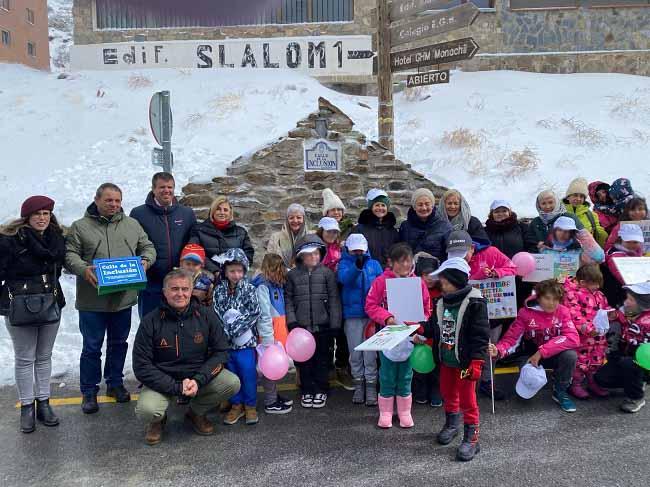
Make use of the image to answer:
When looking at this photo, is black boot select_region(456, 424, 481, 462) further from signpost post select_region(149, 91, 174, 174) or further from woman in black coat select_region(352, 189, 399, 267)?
signpost post select_region(149, 91, 174, 174)

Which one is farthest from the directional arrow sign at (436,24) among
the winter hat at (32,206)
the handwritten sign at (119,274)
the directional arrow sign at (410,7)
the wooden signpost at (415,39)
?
the winter hat at (32,206)

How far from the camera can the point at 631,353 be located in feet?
15.3

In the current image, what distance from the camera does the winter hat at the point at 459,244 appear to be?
15.4ft

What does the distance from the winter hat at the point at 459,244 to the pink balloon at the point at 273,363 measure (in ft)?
5.53

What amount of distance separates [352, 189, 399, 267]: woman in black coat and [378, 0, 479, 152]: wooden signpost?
8.53ft

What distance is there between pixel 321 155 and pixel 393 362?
3.85 metres

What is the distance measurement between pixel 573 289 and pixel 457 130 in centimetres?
704

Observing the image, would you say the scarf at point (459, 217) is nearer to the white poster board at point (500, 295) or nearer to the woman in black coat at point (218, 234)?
the white poster board at point (500, 295)

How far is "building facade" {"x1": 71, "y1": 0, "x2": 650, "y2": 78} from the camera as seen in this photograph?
1358 centimetres

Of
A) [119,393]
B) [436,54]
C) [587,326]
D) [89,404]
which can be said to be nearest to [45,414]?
[89,404]

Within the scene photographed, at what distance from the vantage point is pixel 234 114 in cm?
1167

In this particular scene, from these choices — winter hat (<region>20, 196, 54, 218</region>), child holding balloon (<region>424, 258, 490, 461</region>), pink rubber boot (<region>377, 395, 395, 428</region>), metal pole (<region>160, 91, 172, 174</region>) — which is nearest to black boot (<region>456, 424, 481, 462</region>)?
child holding balloon (<region>424, 258, 490, 461</region>)

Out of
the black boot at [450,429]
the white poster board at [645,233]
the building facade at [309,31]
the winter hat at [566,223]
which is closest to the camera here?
the black boot at [450,429]

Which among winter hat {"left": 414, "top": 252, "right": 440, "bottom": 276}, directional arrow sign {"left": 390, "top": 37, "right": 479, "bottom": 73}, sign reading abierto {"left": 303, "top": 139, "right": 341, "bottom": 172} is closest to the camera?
winter hat {"left": 414, "top": 252, "right": 440, "bottom": 276}
